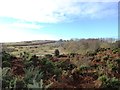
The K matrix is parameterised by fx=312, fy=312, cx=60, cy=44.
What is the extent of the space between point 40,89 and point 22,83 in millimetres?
1497

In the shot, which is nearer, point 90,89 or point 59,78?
point 90,89

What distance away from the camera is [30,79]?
940cm

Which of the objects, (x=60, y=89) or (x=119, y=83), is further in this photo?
(x=119, y=83)

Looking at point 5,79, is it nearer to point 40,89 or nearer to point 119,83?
point 40,89

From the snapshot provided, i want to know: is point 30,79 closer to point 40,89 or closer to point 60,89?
point 60,89

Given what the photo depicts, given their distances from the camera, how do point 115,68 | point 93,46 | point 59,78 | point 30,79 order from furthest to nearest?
1. point 93,46
2. point 115,68
3. point 59,78
4. point 30,79

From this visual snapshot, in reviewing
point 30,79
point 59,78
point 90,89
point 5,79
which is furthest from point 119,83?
point 5,79

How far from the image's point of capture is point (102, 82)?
9648mm

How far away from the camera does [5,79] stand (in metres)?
9.47

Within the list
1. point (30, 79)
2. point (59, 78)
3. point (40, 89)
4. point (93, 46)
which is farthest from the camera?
point (93, 46)

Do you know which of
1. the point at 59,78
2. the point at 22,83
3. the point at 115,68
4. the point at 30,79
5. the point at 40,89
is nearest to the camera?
the point at 40,89

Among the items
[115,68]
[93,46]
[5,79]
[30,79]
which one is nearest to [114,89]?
[30,79]

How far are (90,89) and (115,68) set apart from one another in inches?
190

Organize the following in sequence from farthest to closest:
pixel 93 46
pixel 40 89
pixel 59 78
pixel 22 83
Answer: pixel 93 46
pixel 59 78
pixel 22 83
pixel 40 89
